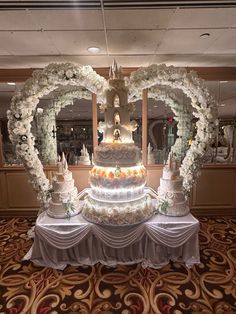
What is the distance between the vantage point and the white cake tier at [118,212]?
2.78 m

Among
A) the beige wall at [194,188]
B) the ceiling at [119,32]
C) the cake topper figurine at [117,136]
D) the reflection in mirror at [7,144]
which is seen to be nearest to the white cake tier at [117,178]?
the cake topper figurine at [117,136]

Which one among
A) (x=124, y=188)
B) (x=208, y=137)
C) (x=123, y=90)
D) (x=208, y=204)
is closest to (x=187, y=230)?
(x=124, y=188)

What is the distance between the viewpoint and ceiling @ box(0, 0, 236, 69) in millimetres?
1971

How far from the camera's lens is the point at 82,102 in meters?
4.18

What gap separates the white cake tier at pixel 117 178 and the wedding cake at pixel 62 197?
44 centimetres

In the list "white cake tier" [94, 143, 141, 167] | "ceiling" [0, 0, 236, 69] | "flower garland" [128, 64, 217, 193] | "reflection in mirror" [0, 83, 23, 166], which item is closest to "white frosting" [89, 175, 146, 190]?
"white cake tier" [94, 143, 141, 167]

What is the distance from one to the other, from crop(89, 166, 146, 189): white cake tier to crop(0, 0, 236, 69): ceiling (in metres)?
1.65

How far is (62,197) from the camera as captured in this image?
3023 millimetres

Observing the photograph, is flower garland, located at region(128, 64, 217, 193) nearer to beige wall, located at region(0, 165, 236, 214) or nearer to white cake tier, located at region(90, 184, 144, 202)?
white cake tier, located at region(90, 184, 144, 202)

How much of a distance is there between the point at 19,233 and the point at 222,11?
4152mm

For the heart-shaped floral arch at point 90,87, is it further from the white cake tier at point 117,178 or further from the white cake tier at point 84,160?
the white cake tier at point 84,160

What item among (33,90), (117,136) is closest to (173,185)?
(117,136)

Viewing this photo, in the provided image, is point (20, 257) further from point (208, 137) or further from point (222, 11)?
point (222, 11)

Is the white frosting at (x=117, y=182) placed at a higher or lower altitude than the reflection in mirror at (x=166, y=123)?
lower
